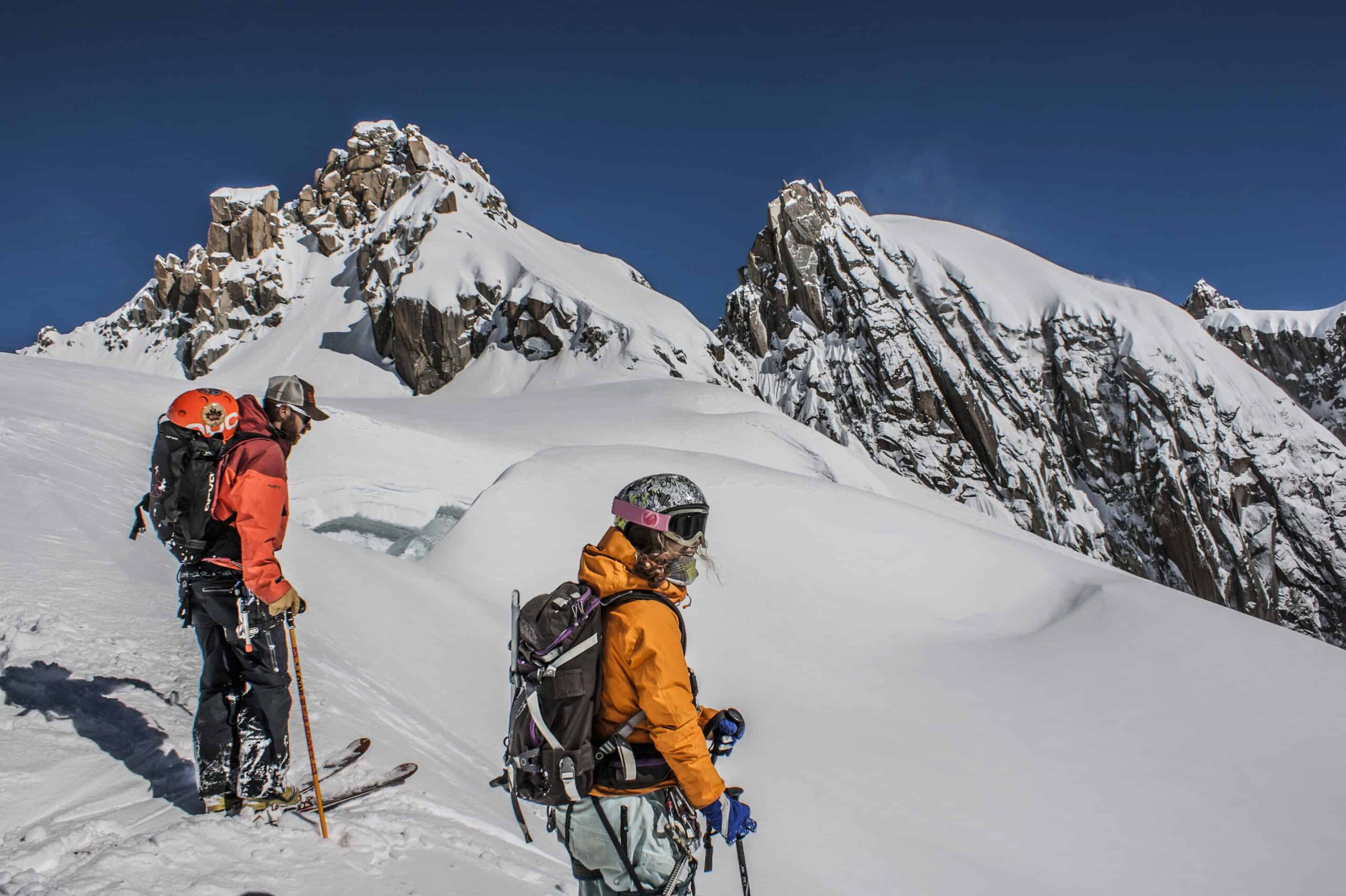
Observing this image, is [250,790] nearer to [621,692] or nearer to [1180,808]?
[621,692]

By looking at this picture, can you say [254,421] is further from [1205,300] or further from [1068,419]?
[1205,300]

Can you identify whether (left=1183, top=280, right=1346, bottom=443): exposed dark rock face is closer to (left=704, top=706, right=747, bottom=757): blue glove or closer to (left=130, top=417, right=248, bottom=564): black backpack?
(left=704, top=706, right=747, bottom=757): blue glove

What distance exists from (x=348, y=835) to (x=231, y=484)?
71.3 inches

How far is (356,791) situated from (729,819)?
2472mm

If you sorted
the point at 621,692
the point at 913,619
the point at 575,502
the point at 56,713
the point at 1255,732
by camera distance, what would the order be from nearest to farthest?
1. the point at 621,692
2. the point at 56,713
3. the point at 1255,732
4. the point at 913,619
5. the point at 575,502

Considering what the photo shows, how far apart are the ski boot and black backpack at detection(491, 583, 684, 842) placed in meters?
1.80

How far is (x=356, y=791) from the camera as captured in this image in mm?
4027

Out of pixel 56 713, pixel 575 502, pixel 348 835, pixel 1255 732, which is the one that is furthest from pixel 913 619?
pixel 56 713

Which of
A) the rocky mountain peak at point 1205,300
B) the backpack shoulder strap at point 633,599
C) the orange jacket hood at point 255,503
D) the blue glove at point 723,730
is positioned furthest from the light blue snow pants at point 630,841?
the rocky mountain peak at point 1205,300

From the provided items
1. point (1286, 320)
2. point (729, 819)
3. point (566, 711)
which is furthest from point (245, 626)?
point (1286, 320)

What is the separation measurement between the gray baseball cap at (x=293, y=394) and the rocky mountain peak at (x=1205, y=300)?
199 m

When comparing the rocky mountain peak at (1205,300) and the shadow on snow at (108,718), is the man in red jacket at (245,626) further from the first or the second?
the rocky mountain peak at (1205,300)

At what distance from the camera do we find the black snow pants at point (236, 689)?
357cm

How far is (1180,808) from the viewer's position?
7840 mm
